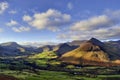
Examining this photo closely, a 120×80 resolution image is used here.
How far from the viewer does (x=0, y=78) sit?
194000mm

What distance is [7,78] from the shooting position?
19838 centimetres

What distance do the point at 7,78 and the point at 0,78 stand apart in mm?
6220
